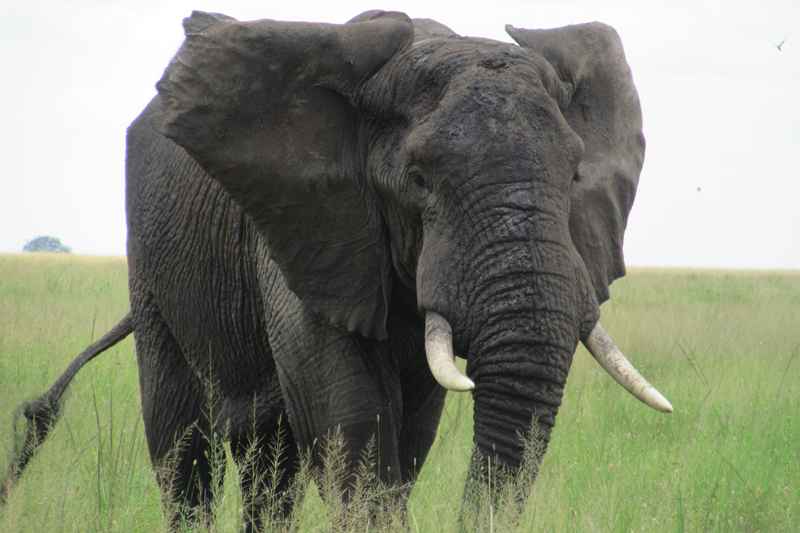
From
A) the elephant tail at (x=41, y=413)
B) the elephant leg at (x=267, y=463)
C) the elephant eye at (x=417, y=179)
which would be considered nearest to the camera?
the elephant eye at (x=417, y=179)

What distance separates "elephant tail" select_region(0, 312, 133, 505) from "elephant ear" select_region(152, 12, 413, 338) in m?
2.10

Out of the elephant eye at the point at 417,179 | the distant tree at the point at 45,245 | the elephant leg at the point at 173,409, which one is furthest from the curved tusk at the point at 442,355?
the distant tree at the point at 45,245

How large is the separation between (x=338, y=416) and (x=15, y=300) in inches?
369

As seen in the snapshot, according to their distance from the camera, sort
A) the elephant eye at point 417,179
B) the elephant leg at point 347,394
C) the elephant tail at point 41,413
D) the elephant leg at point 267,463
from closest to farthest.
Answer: the elephant eye at point 417,179, the elephant leg at point 347,394, the elephant leg at point 267,463, the elephant tail at point 41,413

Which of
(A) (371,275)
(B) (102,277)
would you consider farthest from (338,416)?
(B) (102,277)

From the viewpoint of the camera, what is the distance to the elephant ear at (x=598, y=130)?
114 inches

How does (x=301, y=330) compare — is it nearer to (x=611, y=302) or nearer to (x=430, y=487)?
(x=430, y=487)

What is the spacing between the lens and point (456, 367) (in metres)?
2.28

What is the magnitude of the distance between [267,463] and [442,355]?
189 centimetres

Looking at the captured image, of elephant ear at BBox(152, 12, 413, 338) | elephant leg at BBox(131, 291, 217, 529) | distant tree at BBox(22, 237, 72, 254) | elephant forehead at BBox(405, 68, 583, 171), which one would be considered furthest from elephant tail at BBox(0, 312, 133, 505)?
distant tree at BBox(22, 237, 72, 254)

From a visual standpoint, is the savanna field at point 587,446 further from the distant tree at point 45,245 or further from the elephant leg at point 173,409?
the distant tree at point 45,245

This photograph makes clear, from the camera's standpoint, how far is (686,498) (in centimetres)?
411

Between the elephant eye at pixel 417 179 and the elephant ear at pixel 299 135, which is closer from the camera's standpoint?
the elephant eye at pixel 417 179

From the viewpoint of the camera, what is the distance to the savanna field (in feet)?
11.2
